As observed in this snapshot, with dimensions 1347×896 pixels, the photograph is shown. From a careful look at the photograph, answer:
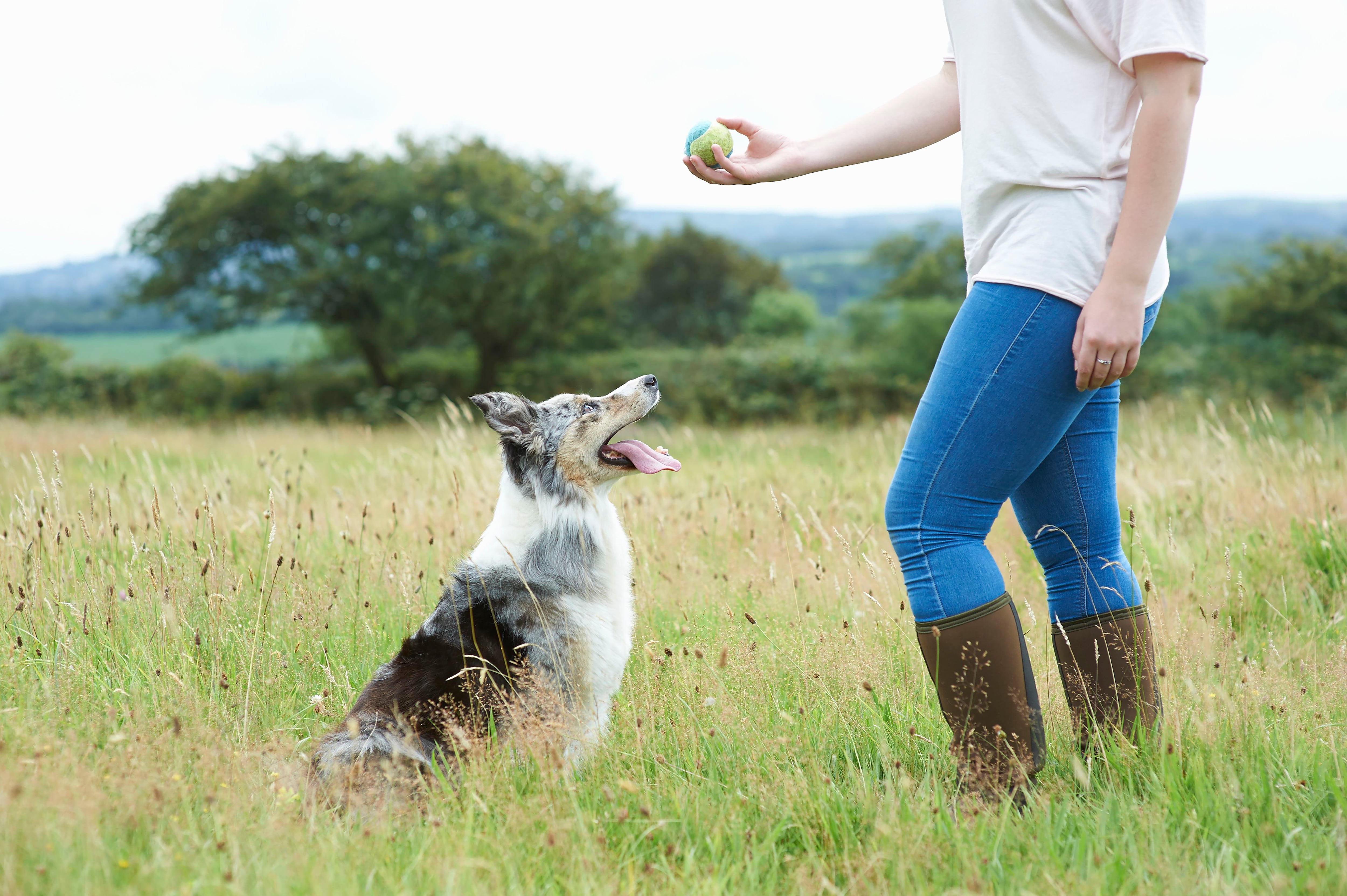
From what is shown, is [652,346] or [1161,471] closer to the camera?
[1161,471]

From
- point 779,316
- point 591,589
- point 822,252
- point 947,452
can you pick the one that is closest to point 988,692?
point 947,452

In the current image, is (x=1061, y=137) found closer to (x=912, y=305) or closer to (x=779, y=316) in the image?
(x=912, y=305)

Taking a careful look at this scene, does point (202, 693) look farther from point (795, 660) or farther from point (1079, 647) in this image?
point (1079, 647)

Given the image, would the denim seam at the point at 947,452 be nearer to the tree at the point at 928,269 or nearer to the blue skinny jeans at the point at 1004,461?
the blue skinny jeans at the point at 1004,461

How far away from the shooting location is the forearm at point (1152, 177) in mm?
1899

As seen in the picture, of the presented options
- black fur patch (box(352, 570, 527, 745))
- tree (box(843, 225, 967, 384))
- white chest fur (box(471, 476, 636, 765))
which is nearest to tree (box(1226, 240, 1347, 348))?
tree (box(843, 225, 967, 384))

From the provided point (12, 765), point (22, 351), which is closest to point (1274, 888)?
point (12, 765)

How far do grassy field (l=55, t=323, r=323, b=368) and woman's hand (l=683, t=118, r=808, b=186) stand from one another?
23.1 m

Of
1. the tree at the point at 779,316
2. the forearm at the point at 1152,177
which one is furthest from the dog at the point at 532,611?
the tree at the point at 779,316

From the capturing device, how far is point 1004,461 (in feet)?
6.95

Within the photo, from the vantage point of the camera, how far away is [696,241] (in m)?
52.0

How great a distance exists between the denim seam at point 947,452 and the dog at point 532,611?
1.13m

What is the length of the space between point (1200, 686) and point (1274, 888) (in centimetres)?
129

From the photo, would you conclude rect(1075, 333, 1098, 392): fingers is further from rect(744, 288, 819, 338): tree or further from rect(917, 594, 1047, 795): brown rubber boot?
rect(744, 288, 819, 338): tree
